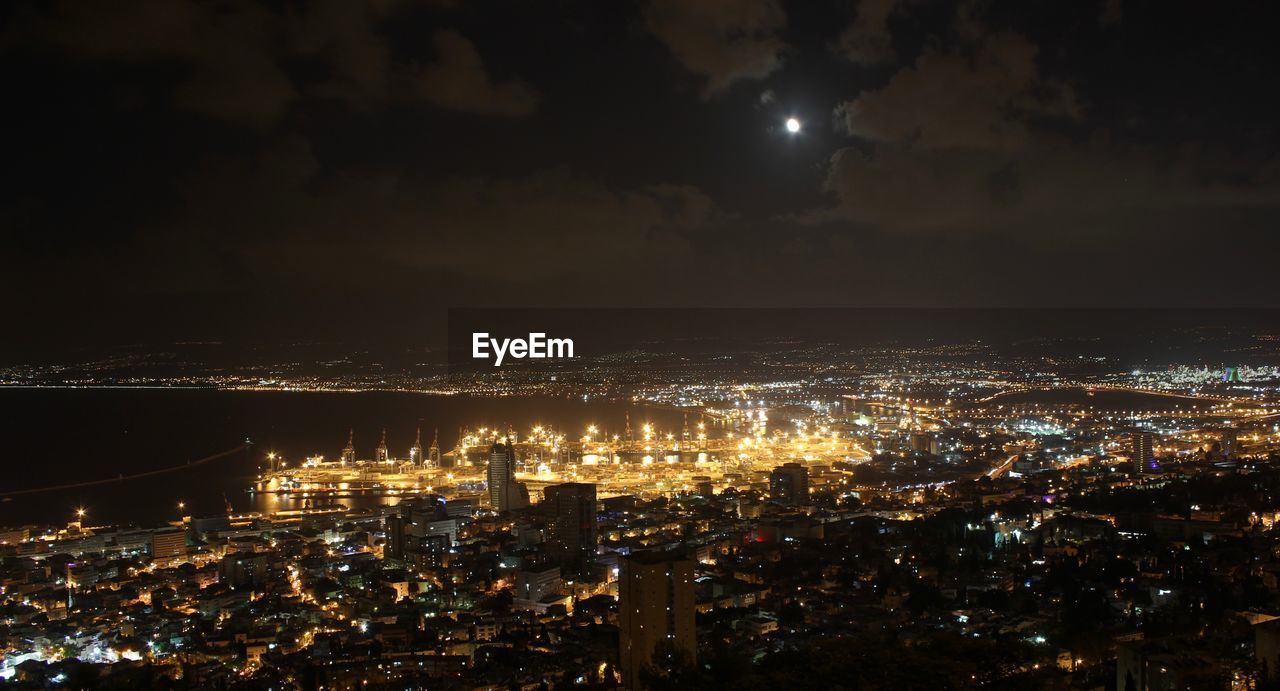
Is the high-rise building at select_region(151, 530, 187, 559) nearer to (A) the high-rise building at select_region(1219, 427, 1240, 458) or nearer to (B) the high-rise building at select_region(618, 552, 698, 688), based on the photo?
(B) the high-rise building at select_region(618, 552, 698, 688)

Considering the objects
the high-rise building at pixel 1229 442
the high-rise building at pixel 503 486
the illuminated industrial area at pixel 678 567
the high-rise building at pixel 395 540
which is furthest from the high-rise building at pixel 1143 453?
the high-rise building at pixel 395 540

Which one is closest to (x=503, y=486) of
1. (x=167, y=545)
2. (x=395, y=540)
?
(x=395, y=540)

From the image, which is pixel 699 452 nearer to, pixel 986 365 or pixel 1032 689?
pixel 1032 689

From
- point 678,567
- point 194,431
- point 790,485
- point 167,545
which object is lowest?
Answer: point 194,431

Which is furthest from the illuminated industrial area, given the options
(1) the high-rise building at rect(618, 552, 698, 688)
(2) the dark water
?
(2) the dark water

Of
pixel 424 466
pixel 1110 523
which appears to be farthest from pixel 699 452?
pixel 1110 523

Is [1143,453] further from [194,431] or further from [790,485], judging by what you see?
[194,431]

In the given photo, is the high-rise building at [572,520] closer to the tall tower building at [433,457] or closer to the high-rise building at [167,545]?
the high-rise building at [167,545]
